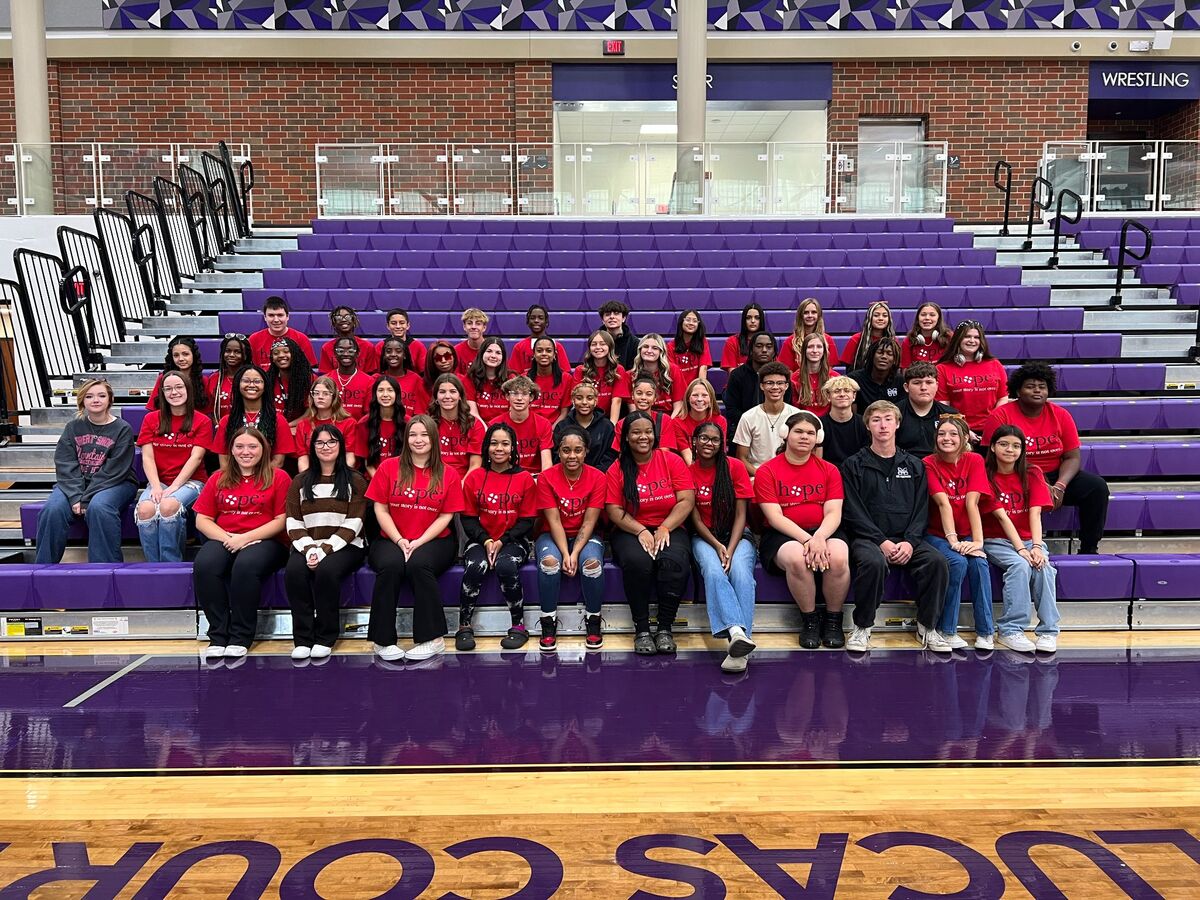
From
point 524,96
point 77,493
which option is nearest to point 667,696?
point 77,493

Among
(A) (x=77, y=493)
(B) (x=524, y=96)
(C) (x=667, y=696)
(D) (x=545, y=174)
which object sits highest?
(B) (x=524, y=96)

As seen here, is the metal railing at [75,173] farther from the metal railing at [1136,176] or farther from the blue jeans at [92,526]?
the metal railing at [1136,176]

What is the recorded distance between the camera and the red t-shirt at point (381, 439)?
17.7ft

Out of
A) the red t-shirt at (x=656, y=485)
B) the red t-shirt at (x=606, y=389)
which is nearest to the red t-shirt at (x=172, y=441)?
the red t-shirt at (x=606, y=389)

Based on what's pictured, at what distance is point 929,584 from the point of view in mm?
4609

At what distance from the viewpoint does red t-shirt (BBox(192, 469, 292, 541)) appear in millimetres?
4844

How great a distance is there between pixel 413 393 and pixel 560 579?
6.15 feet

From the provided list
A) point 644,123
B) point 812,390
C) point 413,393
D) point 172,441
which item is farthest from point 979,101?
point 172,441

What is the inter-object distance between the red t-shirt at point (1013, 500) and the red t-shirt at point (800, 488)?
0.80 m

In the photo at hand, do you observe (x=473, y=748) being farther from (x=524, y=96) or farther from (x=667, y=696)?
(x=524, y=96)

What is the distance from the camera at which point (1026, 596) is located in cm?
461

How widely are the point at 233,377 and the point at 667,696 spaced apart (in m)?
3.18

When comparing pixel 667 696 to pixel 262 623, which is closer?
pixel 667 696

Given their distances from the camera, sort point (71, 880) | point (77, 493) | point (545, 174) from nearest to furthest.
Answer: point (71, 880) → point (77, 493) → point (545, 174)
